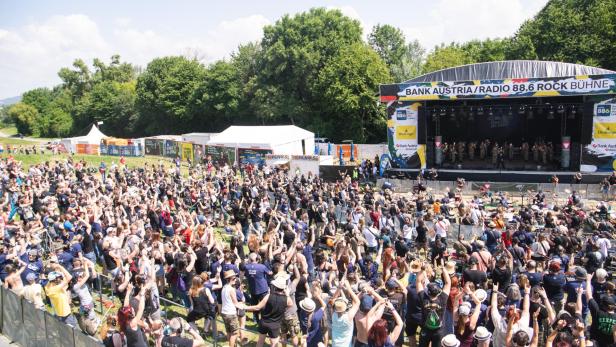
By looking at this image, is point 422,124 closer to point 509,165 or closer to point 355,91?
point 509,165

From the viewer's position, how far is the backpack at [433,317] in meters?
6.67

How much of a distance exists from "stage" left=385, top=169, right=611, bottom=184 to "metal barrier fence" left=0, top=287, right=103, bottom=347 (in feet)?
64.3

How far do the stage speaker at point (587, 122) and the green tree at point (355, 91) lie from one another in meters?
23.2

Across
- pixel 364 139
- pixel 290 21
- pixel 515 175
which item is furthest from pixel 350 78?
pixel 515 175

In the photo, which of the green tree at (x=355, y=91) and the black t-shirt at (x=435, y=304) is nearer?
the black t-shirt at (x=435, y=304)

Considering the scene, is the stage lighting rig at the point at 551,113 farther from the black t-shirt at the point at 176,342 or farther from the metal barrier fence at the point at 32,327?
the metal barrier fence at the point at 32,327

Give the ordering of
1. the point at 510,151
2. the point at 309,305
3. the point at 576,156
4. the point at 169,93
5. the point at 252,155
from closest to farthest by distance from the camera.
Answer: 1. the point at 309,305
2. the point at 576,156
3. the point at 510,151
4. the point at 252,155
5. the point at 169,93

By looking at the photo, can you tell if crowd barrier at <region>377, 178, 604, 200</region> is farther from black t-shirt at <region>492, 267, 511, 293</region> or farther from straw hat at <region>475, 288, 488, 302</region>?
straw hat at <region>475, 288, 488, 302</region>

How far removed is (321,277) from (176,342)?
3.11 metres

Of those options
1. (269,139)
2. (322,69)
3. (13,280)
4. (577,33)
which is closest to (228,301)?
(13,280)

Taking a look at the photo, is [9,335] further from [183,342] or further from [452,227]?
[452,227]

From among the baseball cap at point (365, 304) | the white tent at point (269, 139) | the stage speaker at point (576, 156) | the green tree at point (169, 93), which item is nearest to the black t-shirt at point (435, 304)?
the baseball cap at point (365, 304)

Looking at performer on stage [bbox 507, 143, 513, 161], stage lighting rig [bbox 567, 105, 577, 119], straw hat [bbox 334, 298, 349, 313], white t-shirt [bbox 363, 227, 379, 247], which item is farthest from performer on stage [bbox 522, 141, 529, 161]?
straw hat [bbox 334, 298, 349, 313]

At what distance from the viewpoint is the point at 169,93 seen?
6334 cm
